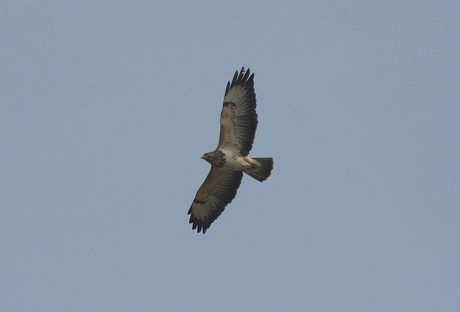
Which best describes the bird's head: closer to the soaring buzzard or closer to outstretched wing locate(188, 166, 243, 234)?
the soaring buzzard

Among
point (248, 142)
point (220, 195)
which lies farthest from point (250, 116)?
point (220, 195)

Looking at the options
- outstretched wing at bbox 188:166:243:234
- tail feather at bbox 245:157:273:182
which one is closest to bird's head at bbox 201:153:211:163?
outstretched wing at bbox 188:166:243:234

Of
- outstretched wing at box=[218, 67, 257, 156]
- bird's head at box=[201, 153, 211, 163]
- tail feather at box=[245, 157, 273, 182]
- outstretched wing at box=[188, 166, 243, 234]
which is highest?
outstretched wing at box=[218, 67, 257, 156]

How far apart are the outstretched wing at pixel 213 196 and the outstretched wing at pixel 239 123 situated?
28.0 inches

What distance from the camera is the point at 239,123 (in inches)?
750

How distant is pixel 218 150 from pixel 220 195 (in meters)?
1.58

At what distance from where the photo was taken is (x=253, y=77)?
1942 centimetres

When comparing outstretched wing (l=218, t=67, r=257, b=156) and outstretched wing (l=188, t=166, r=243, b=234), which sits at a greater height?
outstretched wing (l=218, t=67, r=257, b=156)

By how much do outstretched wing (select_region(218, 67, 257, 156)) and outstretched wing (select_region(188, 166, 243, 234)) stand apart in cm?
71

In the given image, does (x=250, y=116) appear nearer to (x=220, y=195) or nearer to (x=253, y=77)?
(x=253, y=77)

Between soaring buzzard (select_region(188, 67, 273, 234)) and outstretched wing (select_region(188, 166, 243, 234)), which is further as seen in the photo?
outstretched wing (select_region(188, 166, 243, 234))

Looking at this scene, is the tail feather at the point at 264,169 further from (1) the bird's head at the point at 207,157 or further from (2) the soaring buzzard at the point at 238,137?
(1) the bird's head at the point at 207,157

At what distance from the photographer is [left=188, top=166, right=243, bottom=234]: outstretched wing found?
19766 mm

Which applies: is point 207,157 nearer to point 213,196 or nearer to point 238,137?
point 238,137
